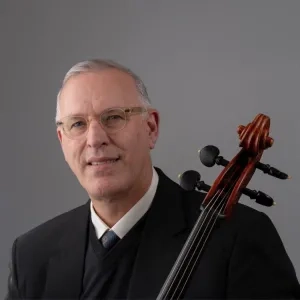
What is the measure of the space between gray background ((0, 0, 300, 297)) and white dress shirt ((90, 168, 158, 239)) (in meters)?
0.46

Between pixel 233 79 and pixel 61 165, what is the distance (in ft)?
2.09

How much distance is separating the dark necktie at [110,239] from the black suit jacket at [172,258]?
0.19 ft

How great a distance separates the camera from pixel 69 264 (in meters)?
1.13

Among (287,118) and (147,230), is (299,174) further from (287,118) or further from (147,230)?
(147,230)

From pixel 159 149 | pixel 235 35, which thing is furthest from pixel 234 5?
pixel 159 149

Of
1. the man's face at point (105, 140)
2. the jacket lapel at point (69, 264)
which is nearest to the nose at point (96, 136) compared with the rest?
the man's face at point (105, 140)

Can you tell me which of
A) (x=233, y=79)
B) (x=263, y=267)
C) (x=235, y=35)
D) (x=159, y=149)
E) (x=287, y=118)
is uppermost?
(x=235, y=35)

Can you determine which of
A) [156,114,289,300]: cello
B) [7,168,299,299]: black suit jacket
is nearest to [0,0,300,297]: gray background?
[7,168,299,299]: black suit jacket

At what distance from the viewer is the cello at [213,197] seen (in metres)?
0.93

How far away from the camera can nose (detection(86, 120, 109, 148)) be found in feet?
3.37

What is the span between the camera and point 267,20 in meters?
1.50

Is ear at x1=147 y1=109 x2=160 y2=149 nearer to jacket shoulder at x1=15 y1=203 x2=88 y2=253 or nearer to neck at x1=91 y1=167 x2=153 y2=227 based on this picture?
neck at x1=91 y1=167 x2=153 y2=227

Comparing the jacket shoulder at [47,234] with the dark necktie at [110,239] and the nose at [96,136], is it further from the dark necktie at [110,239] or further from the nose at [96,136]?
the nose at [96,136]

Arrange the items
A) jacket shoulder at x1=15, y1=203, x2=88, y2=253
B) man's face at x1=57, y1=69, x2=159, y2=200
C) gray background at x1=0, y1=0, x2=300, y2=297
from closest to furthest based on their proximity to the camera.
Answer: man's face at x1=57, y1=69, x2=159, y2=200, jacket shoulder at x1=15, y1=203, x2=88, y2=253, gray background at x1=0, y1=0, x2=300, y2=297
